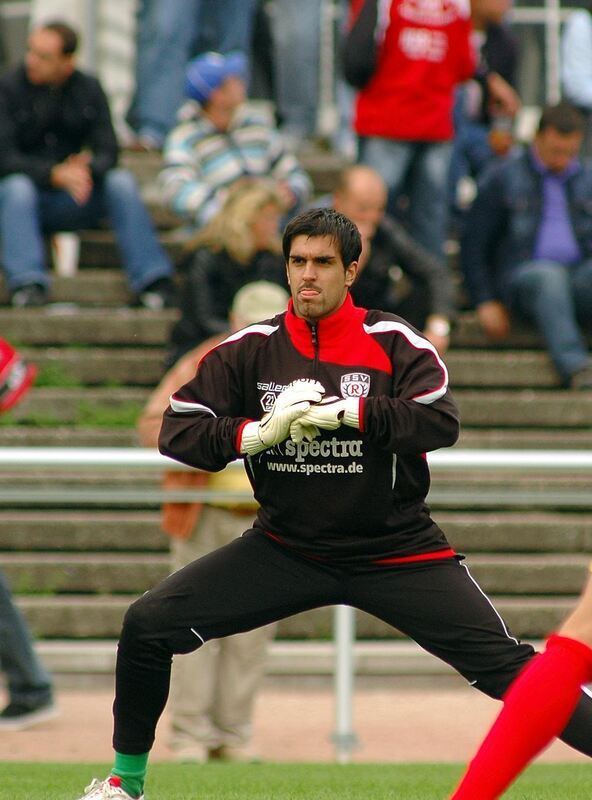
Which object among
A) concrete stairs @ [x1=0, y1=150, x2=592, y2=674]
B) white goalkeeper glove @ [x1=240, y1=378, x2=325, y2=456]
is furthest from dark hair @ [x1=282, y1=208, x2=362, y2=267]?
concrete stairs @ [x1=0, y1=150, x2=592, y2=674]

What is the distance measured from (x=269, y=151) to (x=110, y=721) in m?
4.21

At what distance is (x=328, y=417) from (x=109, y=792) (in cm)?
140

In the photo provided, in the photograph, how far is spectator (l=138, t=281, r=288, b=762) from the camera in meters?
7.30

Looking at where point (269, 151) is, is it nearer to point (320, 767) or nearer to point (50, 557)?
point (50, 557)

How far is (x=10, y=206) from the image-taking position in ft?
33.5

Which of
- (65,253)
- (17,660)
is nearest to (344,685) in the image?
(17,660)

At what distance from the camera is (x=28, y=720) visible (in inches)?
303

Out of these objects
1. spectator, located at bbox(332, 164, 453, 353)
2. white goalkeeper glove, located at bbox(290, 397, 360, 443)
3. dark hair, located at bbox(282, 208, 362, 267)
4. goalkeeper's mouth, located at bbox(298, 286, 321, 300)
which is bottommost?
spectator, located at bbox(332, 164, 453, 353)

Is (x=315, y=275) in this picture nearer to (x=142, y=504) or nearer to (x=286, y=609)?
(x=286, y=609)

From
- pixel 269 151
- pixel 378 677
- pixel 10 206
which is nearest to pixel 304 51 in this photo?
pixel 269 151

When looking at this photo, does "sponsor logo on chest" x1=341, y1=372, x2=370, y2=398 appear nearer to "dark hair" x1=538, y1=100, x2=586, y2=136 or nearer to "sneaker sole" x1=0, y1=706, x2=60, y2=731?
"sneaker sole" x1=0, y1=706, x2=60, y2=731

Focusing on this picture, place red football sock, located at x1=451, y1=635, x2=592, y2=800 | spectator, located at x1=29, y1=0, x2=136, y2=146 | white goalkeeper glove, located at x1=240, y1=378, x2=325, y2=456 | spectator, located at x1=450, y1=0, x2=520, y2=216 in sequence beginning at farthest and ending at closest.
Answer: spectator, located at x1=29, y1=0, x2=136, y2=146
spectator, located at x1=450, y1=0, x2=520, y2=216
white goalkeeper glove, located at x1=240, y1=378, x2=325, y2=456
red football sock, located at x1=451, y1=635, x2=592, y2=800

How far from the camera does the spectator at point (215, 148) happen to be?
10.3 meters

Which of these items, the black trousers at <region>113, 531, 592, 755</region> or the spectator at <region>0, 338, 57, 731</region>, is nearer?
the black trousers at <region>113, 531, 592, 755</region>
